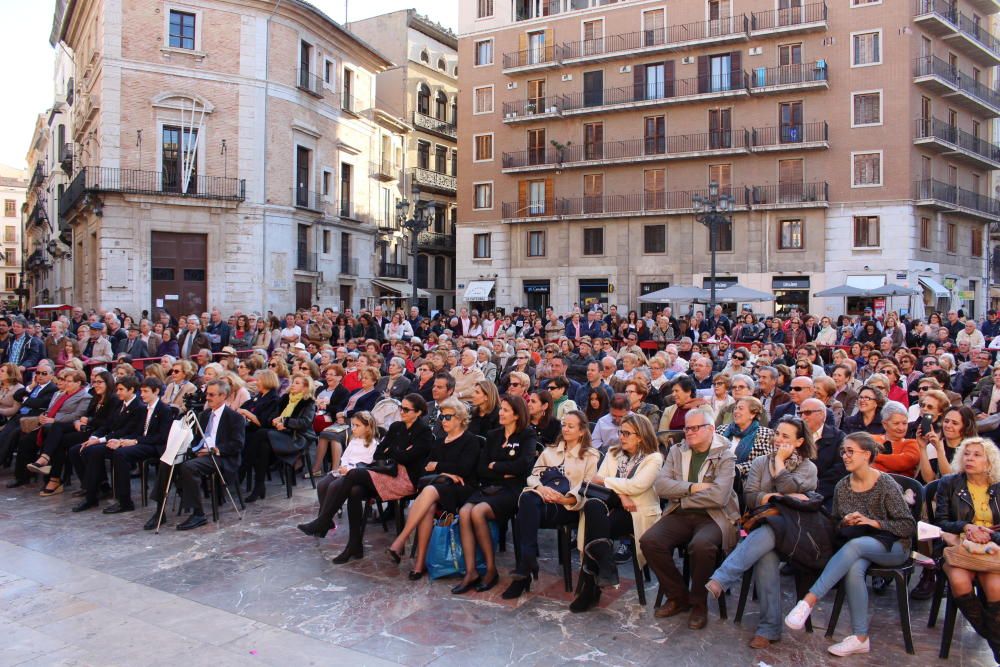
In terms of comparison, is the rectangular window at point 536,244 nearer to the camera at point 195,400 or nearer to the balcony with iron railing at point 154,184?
the balcony with iron railing at point 154,184

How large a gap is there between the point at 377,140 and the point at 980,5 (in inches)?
1191

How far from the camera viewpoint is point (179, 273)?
30.6 m

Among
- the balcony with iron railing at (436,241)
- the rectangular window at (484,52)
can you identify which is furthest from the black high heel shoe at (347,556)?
the balcony with iron railing at (436,241)

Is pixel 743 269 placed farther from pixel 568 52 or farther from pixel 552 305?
pixel 568 52

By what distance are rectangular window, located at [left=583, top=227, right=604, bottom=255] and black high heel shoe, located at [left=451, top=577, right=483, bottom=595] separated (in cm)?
3264

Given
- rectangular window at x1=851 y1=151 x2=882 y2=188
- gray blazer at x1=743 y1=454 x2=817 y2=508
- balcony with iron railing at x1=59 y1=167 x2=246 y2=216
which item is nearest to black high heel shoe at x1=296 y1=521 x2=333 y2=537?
gray blazer at x1=743 y1=454 x2=817 y2=508

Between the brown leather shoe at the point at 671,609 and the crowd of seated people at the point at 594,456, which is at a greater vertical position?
the crowd of seated people at the point at 594,456

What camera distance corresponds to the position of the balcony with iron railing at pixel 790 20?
3266 cm

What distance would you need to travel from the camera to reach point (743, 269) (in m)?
34.7

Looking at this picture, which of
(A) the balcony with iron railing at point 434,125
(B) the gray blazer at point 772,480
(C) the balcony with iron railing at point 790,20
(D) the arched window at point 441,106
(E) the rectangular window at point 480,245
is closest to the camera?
(B) the gray blazer at point 772,480

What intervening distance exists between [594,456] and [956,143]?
35.6 m

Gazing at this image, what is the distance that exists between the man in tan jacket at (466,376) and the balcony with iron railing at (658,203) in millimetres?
22119

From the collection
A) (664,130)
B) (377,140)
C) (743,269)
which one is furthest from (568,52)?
(743,269)

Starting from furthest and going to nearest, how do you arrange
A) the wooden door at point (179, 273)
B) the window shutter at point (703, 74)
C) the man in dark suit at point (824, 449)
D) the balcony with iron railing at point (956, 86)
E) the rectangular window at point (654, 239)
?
the rectangular window at point (654, 239), the window shutter at point (703, 74), the balcony with iron railing at point (956, 86), the wooden door at point (179, 273), the man in dark suit at point (824, 449)
